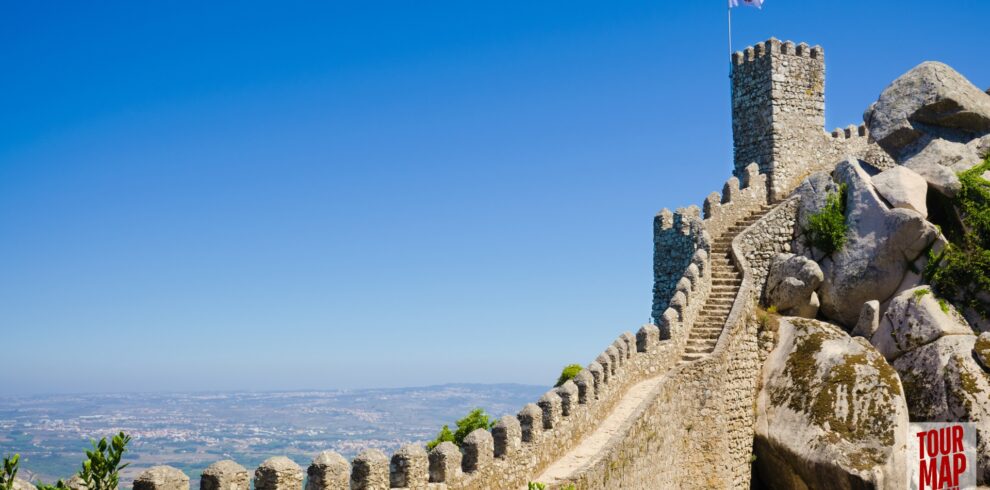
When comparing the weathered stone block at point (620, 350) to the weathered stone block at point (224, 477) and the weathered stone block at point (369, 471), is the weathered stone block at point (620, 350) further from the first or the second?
the weathered stone block at point (224, 477)

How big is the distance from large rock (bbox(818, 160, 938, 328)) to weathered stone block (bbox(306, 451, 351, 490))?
1622 cm

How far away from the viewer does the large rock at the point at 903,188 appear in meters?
22.9

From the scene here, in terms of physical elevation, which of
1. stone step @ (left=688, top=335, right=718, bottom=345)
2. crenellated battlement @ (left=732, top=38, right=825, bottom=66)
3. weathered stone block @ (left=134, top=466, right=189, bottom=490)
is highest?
crenellated battlement @ (left=732, top=38, right=825, bottom=66)

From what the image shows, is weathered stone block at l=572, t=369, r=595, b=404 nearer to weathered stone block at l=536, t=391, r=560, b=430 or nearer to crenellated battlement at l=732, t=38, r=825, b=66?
weathered stone block at l=536, t=391, r=560, b=430

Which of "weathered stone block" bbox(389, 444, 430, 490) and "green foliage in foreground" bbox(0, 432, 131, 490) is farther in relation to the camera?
"weathered stone block" bbox(389, 444, 430, 490)

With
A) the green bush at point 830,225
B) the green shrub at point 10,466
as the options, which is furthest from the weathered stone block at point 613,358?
the green shrub at point 10,466

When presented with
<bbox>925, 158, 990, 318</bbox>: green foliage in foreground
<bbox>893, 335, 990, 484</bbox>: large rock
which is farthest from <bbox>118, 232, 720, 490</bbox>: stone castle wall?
<bbox>925, 158, 990, 318</bbox>: green foliage in foreground

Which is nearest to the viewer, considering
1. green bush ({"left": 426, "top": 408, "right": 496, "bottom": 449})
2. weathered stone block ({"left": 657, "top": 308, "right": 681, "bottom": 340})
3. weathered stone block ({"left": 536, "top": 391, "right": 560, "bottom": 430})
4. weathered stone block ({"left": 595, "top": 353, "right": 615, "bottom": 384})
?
weathered stone block ({"left": 536, "top": 391, "right": 560, "bottom": 430})

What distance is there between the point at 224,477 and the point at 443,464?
A: 3.67 meters

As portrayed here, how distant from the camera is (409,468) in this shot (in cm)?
1141

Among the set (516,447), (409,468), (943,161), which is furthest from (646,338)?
(943,161)

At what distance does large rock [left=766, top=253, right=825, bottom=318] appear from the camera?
23.1m

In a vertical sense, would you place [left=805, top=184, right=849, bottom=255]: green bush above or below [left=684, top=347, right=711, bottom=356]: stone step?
above

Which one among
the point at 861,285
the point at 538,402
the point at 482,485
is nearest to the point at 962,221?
the point at 861,285
